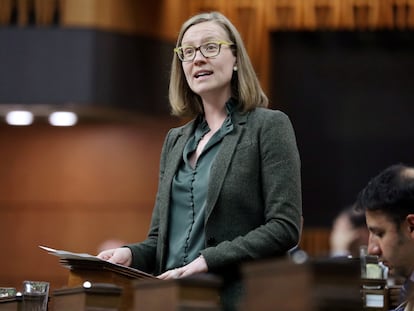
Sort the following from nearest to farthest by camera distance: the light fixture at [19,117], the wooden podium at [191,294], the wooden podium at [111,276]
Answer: the wooden podium at [191,294] < the wooden podium at [111,276] < the light fixture at [19,117]

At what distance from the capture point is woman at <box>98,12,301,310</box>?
2.95m

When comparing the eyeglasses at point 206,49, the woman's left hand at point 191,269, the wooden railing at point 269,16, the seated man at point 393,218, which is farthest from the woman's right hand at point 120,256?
the wooden railing at point 269,16

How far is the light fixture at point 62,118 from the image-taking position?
31.2 feet

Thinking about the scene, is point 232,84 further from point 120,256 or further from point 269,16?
point 269,16

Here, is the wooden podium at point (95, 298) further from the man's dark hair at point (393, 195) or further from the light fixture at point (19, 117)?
the light fixture at point (19, 117)

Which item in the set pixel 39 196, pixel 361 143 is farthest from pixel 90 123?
pixel 361 143

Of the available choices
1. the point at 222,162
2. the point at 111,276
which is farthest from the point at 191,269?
the point at 222,162

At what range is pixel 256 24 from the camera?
10023mm

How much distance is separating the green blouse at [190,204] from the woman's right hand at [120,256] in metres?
0.13

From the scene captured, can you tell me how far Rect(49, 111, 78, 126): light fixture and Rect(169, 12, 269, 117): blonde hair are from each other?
608 centimetres

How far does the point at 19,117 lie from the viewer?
32.3 ft

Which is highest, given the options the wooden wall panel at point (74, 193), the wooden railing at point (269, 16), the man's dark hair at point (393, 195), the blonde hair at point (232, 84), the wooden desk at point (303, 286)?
the wooden railing at point (269, 16)

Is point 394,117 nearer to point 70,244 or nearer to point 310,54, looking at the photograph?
point 310,54

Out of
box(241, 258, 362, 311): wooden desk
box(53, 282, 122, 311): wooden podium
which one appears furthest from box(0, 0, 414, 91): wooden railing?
box(241, 258, 362, 311): wooden desk
